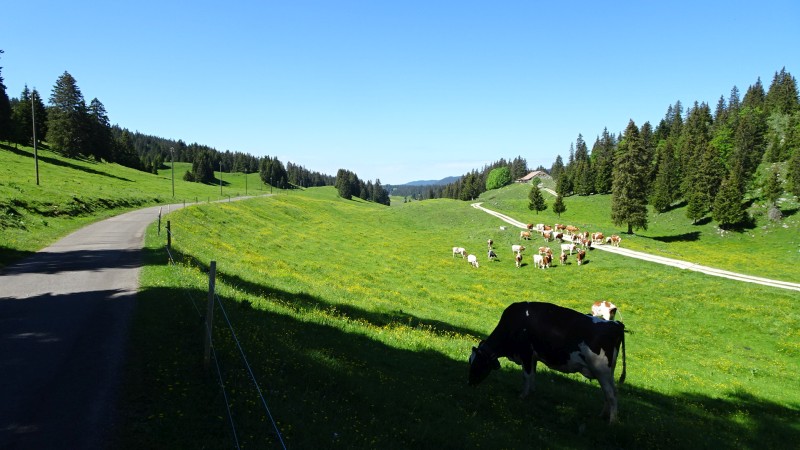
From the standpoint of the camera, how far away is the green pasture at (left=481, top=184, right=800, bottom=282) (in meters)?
43.5

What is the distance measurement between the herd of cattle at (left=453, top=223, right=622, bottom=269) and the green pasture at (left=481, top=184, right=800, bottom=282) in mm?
3428

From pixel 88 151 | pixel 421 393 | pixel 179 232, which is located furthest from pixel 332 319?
pixel 88 151

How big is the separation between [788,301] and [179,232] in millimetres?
44783

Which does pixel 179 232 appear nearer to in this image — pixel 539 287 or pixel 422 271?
pixel 422 271

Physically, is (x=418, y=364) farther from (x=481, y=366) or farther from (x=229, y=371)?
(x=229, y=371)

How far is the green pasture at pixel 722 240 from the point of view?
43.5m

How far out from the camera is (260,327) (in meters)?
12.1

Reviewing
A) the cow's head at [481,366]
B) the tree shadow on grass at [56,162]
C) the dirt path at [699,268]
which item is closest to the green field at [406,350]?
the cow's head at [481,366]

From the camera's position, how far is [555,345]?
11.0 meters

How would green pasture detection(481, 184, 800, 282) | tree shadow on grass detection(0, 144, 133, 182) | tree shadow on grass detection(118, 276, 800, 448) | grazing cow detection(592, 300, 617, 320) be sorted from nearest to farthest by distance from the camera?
tree shadow on grass detection(118, 276, 800, 448)
grazing cow detection(592, 300, 617, 320)
green pasture detection(481, 184, 800, 282)
tree shadow on grass detection(0, 144, 133, 182)

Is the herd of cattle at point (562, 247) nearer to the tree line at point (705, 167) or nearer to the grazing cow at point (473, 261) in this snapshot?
the grazing cow at point (473, 261)

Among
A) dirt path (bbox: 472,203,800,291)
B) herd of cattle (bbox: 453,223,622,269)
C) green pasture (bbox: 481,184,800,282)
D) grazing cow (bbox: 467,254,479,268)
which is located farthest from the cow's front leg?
green pasture (bbox: 481,184,800,282)

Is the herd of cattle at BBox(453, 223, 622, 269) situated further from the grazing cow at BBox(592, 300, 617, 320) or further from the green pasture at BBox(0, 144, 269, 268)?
the green pasture at BBox(0, 144, 269, 268)

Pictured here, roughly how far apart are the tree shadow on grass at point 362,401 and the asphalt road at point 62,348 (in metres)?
0.50
